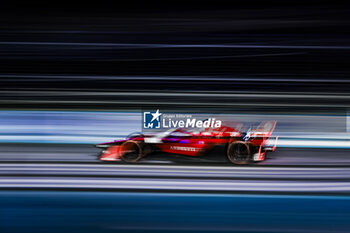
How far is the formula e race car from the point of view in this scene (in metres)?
1.48

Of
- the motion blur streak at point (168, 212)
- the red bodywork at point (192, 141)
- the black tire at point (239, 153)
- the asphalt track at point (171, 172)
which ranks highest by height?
the red bodywork at point (192, 141)

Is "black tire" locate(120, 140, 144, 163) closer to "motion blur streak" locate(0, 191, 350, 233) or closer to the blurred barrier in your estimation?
the blurred barrier

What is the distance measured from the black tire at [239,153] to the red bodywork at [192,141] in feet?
0.09

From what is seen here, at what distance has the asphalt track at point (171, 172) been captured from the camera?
Result: 146cm

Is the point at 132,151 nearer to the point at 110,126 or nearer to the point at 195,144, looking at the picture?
the point at 110,126

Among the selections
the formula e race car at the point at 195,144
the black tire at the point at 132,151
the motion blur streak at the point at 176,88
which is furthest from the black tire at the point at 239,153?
the black tire at the point at 132,151

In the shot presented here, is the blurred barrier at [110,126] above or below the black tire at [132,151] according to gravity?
above

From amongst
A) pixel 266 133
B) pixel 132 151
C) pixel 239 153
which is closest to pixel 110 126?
pixel 132 151

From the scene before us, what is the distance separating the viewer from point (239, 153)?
149cm

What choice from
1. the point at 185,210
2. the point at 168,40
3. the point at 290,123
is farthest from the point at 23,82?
the point at 290,123

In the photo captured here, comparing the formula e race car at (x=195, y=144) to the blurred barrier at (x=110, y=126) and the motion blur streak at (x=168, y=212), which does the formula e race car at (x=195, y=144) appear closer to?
the blurred barrier at (x=110, y=126)

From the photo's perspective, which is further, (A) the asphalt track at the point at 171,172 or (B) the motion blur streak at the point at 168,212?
(A) the asphalt track at the point at 171,172

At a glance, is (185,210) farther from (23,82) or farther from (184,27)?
(23,82)

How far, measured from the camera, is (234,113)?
4.58 feet
